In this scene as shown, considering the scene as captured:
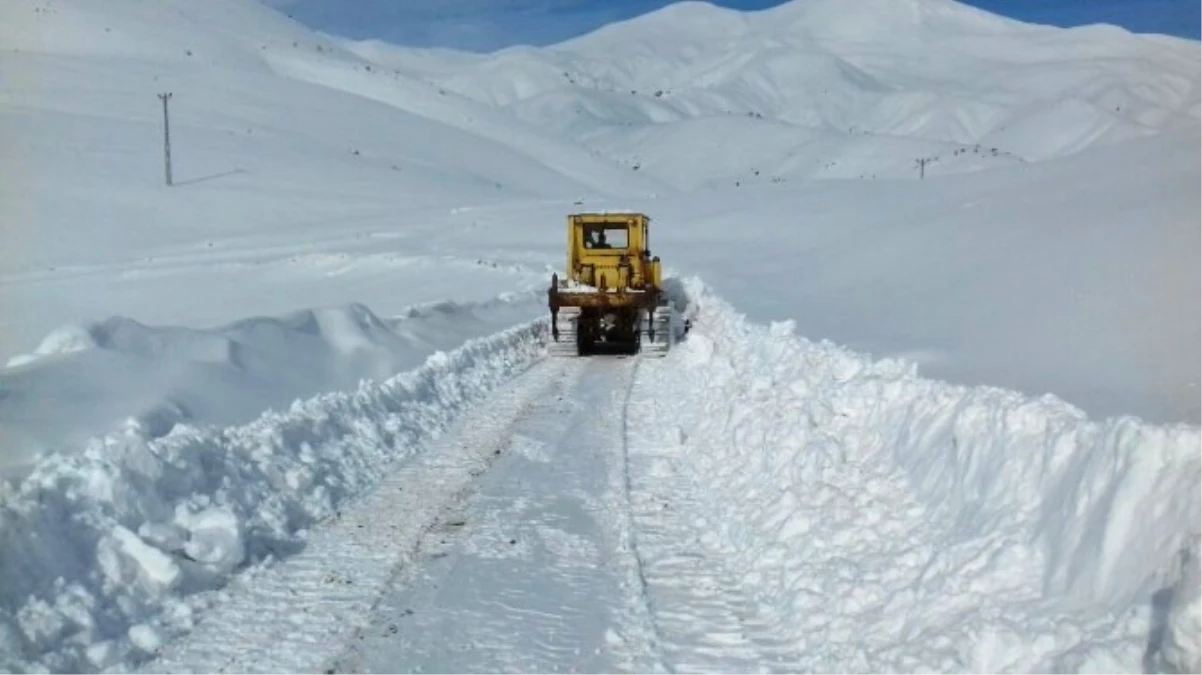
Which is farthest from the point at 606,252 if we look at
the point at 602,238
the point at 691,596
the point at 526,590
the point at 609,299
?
the point at 691,596

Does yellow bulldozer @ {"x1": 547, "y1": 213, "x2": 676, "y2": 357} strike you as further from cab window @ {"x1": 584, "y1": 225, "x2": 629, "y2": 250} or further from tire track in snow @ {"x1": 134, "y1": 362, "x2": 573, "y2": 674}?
tire track in snow @ {"x1": 134, "y1": 362, "x2": 573, "y2": 674}

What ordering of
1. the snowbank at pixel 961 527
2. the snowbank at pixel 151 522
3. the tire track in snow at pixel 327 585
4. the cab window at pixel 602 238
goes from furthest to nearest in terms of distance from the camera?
the cab window at pixel 602 238 → the snowbank at pixel 151 522 → the tire track in snow at pixel 327 585 → the snowbank at pixel 961 527

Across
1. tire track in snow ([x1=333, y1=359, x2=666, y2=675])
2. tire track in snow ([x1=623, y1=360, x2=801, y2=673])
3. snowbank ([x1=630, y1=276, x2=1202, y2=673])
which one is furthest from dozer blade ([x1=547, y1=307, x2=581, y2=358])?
snowbank ([x1=630, y1=276, x2=1202, y2=673])

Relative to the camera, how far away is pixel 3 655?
600 centimetres

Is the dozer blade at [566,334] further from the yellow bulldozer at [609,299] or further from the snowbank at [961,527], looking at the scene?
the snowbank at [961,527]

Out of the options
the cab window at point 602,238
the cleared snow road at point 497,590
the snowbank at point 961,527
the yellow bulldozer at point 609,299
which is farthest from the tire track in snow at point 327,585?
the cab window at point 602,238

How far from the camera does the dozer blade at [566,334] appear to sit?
69.7ft

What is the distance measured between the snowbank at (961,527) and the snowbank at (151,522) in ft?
11.3

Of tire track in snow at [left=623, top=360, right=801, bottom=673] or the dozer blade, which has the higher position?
the dozer blade

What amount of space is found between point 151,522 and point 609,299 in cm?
1424

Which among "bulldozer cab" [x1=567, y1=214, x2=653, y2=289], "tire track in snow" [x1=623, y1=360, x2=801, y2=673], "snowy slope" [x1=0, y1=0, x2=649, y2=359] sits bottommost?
"tire track in snow" [x1=623, y1=360, x2=801, y2=673]

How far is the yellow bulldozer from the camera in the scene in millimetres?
21359

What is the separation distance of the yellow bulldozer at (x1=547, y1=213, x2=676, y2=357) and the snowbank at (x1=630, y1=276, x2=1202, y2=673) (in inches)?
429

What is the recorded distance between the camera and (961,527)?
665 cm
